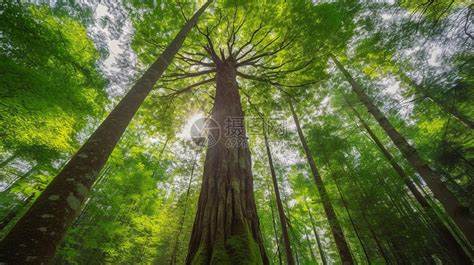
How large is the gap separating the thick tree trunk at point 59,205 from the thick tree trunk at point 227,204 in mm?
1154

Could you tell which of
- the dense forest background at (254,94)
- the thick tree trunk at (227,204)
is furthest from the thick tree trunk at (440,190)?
the thick tree trunk at (227,204)

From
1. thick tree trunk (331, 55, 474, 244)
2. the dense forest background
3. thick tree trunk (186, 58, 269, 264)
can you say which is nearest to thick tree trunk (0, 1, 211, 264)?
the dense forest background

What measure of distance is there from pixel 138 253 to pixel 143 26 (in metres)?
12.3

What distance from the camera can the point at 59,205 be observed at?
1.52 metres

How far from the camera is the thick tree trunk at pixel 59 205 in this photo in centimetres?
120

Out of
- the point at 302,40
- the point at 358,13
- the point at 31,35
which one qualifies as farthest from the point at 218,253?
the point at 358,13

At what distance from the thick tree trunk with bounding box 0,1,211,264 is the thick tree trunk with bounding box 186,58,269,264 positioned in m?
1.15

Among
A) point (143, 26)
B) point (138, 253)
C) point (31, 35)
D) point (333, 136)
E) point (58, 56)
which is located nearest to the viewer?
point (31, 35)

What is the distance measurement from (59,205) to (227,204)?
1620mm

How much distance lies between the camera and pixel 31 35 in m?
4.48

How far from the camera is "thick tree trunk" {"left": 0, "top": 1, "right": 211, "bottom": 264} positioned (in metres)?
1.20

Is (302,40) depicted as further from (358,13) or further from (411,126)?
(411,126)

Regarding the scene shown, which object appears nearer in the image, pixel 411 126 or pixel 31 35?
pixel 31 35

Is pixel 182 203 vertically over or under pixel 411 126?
under
